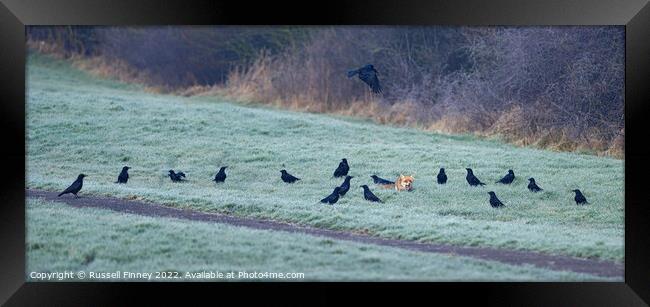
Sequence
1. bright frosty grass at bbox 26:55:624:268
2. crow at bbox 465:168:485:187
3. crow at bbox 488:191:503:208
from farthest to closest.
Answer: crow at bbox 465:168:485:187, crow at bbox 488:191:503:208, bright frosty grass at bbox 26:55:624:268

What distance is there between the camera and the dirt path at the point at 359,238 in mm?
9491

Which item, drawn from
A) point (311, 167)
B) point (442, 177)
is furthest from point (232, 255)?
point (311, 167)

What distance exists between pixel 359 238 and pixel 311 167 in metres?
5.08

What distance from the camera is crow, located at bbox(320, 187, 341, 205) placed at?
42.9 ft

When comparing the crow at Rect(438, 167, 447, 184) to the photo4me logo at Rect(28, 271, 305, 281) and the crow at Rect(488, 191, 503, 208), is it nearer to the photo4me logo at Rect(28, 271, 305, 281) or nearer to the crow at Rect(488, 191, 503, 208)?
the crow at Rect(488, 191, 503, 208)

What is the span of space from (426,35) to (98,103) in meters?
7.80

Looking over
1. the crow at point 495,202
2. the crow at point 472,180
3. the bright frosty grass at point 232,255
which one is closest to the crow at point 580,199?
the crow at point 495,202

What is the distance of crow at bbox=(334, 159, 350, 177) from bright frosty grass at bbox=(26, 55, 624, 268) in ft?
0.66

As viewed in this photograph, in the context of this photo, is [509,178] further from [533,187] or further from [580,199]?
[580,199]

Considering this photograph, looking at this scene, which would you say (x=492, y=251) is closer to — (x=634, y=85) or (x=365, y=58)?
(x=634, y=85)

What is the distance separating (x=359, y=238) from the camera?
36.0 feet

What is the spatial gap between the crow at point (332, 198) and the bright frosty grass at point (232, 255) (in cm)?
212

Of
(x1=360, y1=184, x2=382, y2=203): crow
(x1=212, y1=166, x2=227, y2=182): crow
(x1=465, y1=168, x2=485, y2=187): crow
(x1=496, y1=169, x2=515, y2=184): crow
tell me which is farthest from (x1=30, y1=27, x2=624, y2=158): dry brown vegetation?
(x1=212, y1=166, x2=227, y2=182): crow

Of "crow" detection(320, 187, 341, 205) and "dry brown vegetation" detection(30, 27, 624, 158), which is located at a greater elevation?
"dry brown vegetation" detection(30, 27, 624, 158)
